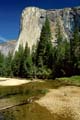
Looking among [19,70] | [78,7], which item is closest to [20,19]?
[78,7]

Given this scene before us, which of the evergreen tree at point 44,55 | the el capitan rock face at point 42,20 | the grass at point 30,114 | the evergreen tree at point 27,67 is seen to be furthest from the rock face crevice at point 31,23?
the grass at point 30,114

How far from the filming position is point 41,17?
600 feet

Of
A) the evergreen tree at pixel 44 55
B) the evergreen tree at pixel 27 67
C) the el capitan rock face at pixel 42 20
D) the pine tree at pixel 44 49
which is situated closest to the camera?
the evergreen tree at pixel 44 55

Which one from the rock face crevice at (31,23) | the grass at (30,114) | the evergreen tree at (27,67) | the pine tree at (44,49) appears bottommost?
the grass at (30,114)

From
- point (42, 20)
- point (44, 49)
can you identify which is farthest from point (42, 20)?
point (44, 49)

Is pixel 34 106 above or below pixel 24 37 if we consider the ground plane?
below

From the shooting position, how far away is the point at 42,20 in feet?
596

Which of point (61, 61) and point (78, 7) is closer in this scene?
point (61, 61)

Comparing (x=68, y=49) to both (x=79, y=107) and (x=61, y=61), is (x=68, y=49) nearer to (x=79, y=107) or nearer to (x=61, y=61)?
(x=61, y=61)

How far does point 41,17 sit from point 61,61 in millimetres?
117103

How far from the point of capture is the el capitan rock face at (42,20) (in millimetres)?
Result: 172375

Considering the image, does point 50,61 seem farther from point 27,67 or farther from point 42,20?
point 42,20

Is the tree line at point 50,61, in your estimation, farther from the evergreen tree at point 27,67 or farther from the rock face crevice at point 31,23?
the rock face crevice at point 31,23

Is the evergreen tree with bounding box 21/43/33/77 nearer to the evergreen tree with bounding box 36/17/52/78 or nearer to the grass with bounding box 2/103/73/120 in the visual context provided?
the evergreen tree with bounding box 36/17/52/78
